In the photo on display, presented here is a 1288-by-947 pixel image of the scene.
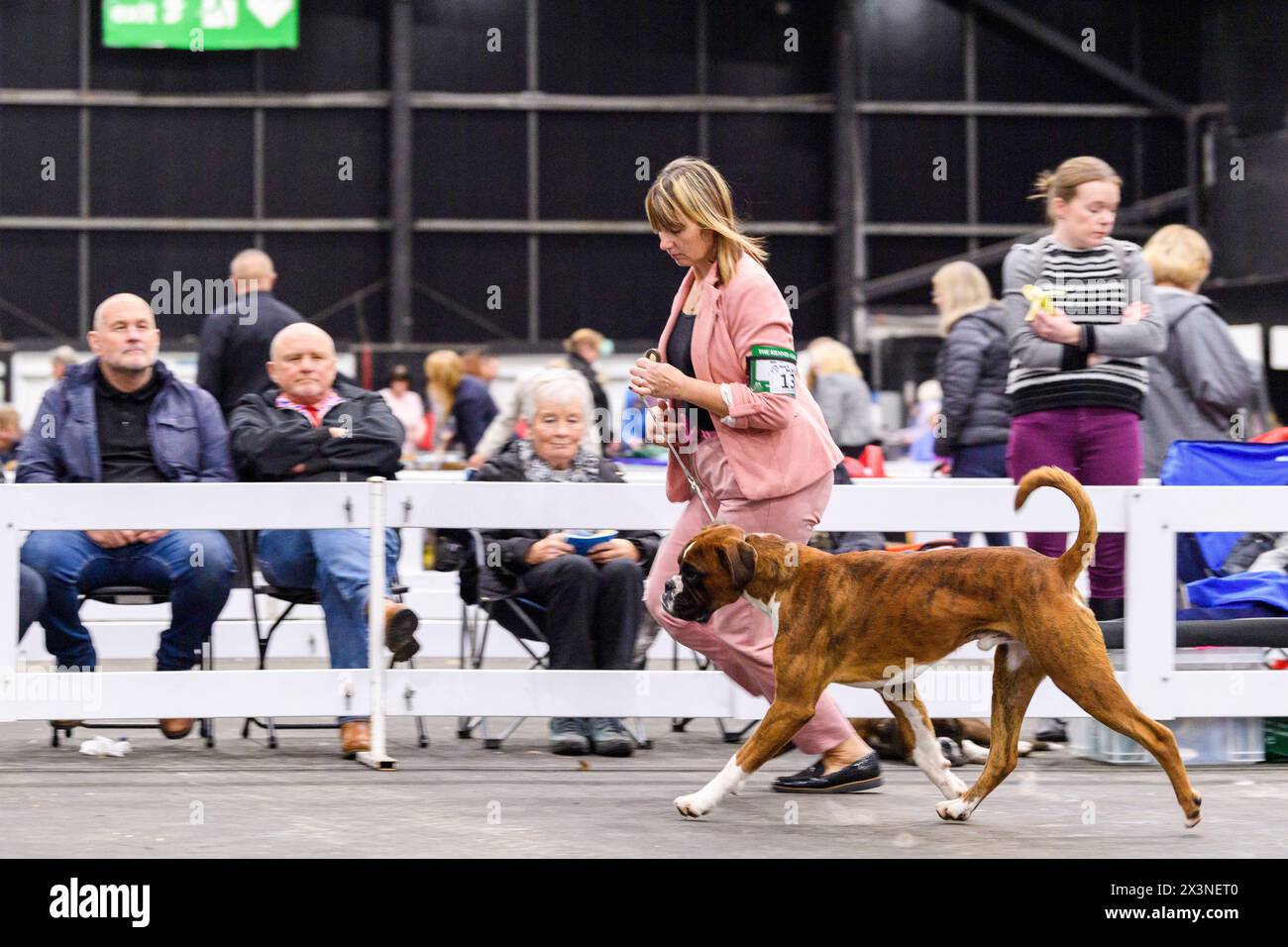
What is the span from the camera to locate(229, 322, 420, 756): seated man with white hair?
638 cm

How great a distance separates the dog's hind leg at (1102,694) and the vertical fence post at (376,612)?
2418 mm

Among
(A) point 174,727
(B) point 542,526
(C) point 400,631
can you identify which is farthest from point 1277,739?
(A) point 174,727

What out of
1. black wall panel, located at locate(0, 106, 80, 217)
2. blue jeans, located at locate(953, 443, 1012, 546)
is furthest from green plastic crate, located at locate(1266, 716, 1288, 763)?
black wall panel, located at locate(0, 106, 80, 217)

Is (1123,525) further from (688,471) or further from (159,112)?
(159,112)

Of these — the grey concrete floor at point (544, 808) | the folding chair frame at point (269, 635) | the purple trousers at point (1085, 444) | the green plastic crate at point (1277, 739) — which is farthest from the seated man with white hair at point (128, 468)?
the green plastic crate at point (1277, 739)

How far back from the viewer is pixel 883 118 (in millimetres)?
23969

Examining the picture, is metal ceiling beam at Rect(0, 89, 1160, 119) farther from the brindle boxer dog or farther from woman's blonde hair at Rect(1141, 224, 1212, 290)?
the brindle boxer dog

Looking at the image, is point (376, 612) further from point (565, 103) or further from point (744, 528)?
point (565, 103)

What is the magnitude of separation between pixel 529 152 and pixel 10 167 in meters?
6.56

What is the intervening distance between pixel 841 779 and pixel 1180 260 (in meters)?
3.06

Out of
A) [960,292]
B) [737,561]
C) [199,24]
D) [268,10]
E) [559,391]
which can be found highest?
[268,10]

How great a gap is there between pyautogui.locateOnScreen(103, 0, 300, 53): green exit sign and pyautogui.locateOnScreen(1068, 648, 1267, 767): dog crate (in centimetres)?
1885

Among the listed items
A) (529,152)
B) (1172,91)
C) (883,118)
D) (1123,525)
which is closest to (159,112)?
(529,152)

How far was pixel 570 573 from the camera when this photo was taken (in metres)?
6.46
